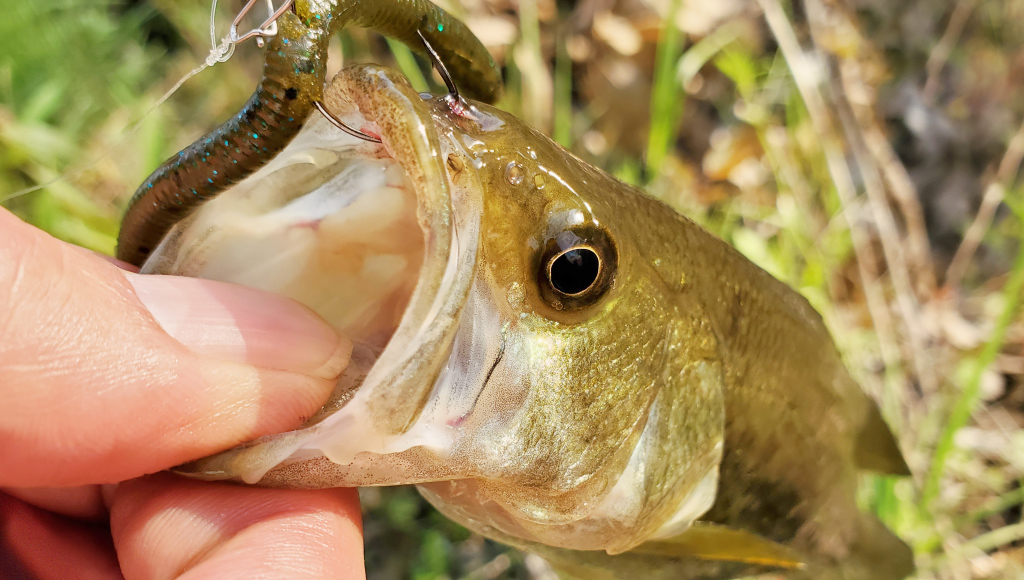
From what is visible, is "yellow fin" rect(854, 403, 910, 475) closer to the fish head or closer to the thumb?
the fish head

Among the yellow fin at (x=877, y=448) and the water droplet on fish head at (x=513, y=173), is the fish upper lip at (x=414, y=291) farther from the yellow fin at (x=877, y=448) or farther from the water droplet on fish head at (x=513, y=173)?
the yellow fin at (x=877, y=448)

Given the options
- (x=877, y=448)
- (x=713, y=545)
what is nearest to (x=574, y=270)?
(x=713, y=545)

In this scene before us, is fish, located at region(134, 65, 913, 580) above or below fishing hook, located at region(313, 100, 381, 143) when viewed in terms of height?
below

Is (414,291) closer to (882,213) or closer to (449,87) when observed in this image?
(449,87)

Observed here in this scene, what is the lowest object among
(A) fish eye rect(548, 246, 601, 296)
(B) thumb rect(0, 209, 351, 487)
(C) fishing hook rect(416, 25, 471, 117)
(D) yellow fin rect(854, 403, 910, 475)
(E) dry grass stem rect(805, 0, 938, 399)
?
(B) thumb rect(0, 209, 351, 487)

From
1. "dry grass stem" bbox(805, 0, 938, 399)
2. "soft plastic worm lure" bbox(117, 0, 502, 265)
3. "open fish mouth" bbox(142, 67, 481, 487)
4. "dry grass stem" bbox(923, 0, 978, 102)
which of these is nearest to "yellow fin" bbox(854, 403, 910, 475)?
"dry grass stem" bbox(805, 0, 938, 399)

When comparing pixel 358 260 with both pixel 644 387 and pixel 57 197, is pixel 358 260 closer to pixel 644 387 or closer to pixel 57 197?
pixel 644 387

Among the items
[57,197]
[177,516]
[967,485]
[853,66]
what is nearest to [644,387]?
[177,516]
